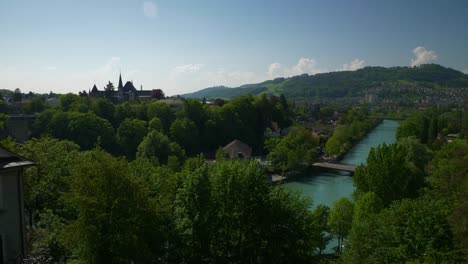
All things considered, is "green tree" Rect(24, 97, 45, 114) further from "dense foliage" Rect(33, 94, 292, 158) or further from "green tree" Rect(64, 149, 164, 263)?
"green tree" Rect(64, 149, 164, 263)

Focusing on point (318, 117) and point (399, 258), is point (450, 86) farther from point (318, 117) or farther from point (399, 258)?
point (399, 258)

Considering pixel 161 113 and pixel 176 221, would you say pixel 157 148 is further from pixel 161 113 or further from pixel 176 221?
pixel 176 221

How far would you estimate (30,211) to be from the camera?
980cm

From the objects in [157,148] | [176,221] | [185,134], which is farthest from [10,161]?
[185,134]

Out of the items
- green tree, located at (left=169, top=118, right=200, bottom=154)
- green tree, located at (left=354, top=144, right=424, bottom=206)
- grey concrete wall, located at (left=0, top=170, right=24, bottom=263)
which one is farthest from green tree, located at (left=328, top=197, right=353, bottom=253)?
green tree, located at (left=169, top=118, right=200, bottom=154)

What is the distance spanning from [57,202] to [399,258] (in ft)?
29.2

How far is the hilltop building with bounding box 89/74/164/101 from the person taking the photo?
219 ft

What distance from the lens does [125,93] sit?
74.2 meters

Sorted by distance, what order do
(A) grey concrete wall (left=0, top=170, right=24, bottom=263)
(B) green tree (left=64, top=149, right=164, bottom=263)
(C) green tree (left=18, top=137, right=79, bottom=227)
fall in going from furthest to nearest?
(C) green tree (left=18, top=137, right=79, bottom=227), (A) grey concrete wall (left=0, top=170, right=24, bottom=263), (B) green tree (left=64, top=149, right=164, bottom=263)

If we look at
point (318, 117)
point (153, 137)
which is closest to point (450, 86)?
point (318, 117)

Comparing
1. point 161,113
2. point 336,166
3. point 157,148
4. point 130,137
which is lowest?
point 336,166

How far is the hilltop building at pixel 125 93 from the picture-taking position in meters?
66.7

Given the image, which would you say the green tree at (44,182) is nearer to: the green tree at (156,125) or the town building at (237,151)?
the town building at (237,151)

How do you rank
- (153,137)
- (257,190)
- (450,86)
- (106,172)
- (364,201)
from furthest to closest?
(450,86) < (153,137) < (364,201) < (257,190) < (106,172)
